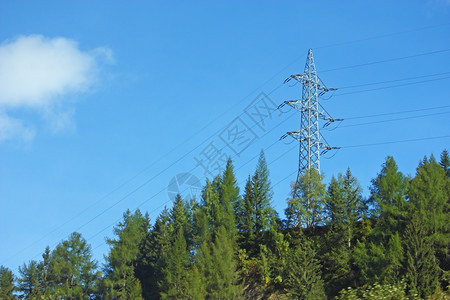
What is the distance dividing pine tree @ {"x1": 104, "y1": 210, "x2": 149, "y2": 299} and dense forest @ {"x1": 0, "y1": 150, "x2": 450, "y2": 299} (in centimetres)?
17

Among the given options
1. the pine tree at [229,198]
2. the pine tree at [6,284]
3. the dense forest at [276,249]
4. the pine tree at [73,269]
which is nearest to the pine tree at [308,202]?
the dense forest at [276,249]

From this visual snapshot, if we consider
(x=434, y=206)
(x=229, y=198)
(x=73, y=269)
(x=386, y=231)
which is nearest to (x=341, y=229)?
(x=386, y=231)

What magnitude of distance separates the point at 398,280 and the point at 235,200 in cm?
3368

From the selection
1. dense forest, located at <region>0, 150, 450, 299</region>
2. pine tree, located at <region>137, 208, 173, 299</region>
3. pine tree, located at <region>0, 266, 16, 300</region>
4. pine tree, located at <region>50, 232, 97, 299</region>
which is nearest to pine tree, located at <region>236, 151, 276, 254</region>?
dense forest, located at <region>0, 150, 450, 299</region>

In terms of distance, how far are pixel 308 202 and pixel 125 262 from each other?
27876 millimetres

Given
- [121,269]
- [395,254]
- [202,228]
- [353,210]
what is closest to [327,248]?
[353,210]

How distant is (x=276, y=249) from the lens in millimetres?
67562

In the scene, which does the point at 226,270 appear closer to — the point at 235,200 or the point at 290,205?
the point at 290,205

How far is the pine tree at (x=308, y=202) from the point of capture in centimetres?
6756

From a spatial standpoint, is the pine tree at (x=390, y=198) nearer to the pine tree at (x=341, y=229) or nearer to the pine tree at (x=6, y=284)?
the pine tree at (x=341, y=229)

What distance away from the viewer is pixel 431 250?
4981 cm

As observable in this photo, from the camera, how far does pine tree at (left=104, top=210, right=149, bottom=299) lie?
239 feet

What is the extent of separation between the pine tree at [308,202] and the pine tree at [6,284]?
4695 centimetres

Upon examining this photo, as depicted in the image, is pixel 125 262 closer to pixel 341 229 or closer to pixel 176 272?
pixel 176 272
